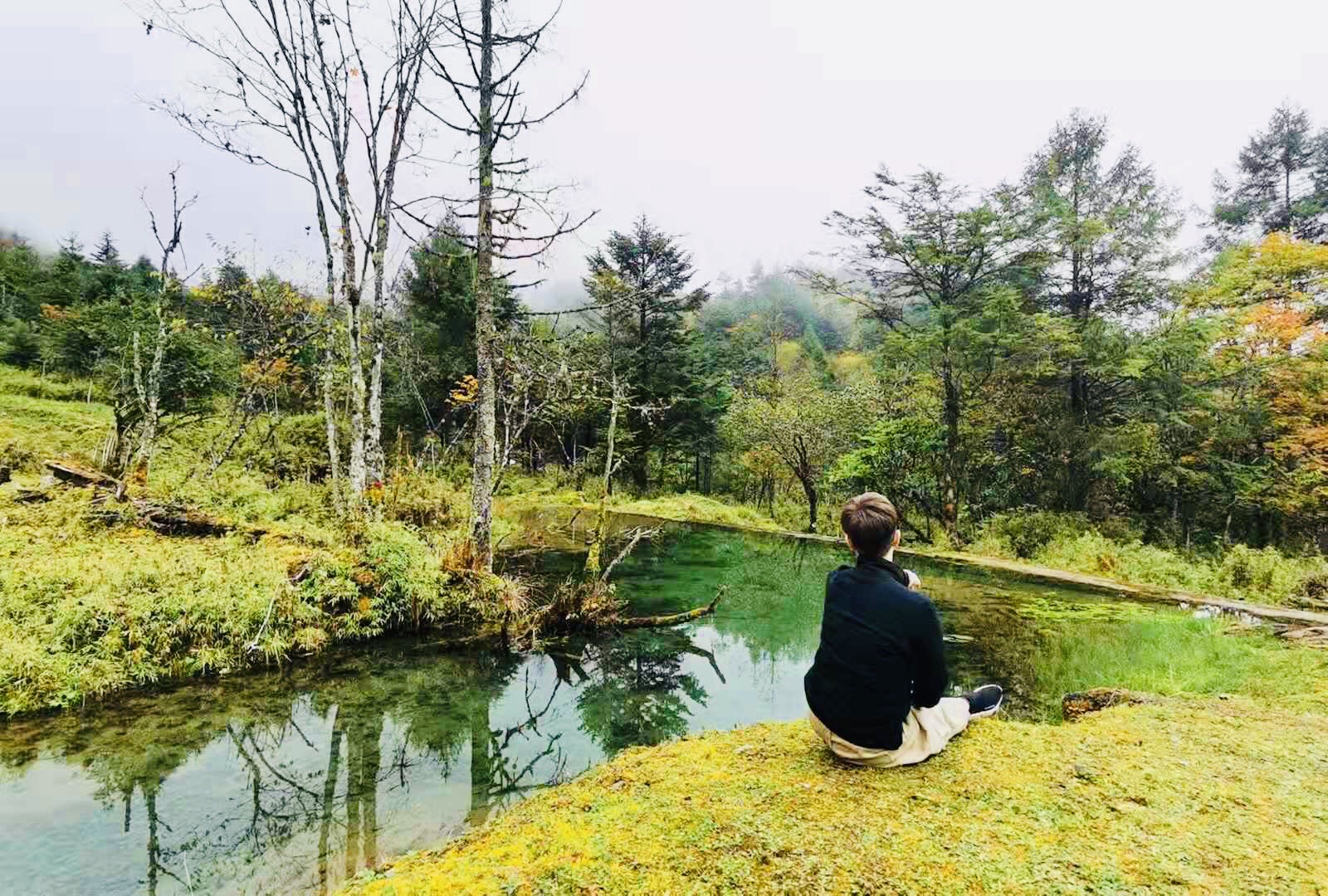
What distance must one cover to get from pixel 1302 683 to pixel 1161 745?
2.69 metres

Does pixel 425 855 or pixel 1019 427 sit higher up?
pixel 1019 427

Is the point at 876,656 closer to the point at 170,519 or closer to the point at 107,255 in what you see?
the point at 170,519

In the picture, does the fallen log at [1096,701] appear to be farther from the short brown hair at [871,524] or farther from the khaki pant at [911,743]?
the short brown hair at [871,524]

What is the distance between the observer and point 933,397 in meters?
18.3

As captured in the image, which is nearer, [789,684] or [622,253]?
[789,684]

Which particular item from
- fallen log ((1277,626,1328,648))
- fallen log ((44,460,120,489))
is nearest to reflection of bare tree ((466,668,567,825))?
fallen log ((44,460,120,489))

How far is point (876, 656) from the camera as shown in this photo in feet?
9.15

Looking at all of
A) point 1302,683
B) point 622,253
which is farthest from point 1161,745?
point 622,253

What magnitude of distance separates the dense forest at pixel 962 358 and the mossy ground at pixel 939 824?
5846mm

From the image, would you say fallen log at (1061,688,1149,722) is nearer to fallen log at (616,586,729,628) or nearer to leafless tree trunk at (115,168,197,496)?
fallen log at (616,586,729,628)

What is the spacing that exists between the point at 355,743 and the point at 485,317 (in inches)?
201

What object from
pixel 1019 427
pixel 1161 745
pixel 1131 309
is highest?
pixel 1131 309

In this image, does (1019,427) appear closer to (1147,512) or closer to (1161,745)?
(1147,512)

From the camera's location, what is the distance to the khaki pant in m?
2.98
